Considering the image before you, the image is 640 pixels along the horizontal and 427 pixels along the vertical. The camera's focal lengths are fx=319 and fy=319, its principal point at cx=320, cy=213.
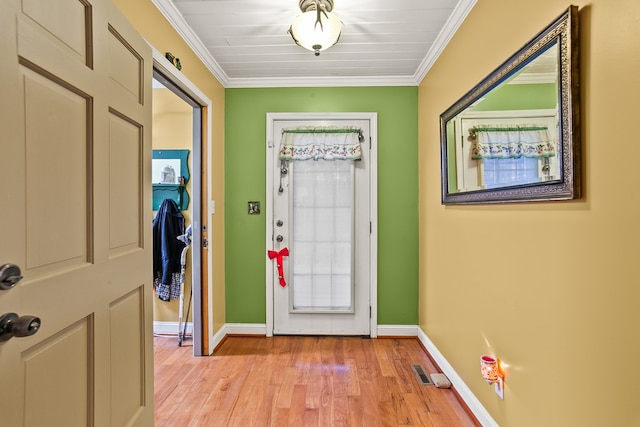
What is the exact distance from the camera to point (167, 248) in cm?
291

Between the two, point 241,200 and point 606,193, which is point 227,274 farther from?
point 606,193

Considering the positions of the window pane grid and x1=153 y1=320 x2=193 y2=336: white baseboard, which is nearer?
the window pane grid

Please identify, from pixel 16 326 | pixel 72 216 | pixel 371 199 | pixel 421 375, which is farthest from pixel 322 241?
pixel 16 326

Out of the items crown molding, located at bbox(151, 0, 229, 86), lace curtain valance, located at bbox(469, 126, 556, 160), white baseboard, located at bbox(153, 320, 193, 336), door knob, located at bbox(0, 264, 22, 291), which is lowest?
white baseboard, located at bbox(153, 320, 193, 336)

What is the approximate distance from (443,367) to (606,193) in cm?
174

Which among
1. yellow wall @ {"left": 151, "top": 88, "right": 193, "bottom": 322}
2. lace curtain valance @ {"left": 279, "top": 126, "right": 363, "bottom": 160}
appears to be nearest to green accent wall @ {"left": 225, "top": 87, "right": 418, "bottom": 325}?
lace curtain valance @ {"left": 279, "top": 126, "right": 363, "bottom": 160}

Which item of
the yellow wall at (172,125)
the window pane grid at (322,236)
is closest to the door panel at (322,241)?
the window pane grid at (322,236)

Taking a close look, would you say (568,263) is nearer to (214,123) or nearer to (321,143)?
(321,143)

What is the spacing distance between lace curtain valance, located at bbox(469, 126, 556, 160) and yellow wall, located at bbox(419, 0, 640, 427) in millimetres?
151

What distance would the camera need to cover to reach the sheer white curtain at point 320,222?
2.90 m

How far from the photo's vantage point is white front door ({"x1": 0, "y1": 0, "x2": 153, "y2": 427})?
2.58 ft

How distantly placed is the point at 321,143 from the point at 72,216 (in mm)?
2143

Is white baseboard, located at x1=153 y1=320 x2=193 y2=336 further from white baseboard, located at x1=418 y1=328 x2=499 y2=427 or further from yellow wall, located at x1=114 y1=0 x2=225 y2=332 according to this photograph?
white baseboard, located at x1=418 y1=328 x2=499 y2=427

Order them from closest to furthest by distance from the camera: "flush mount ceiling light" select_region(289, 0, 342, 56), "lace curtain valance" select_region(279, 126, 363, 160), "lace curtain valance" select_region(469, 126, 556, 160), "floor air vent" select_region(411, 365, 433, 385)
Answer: "lace curtain valance" select_region(469, 126, 556, 160) < "flush mount ceiling light" select_region(289, 0, 342, 56) < "floor air vent" select_region(411, 365, 433, 385) < "lace curtain valance" select_region(279, 126, 363, 160)
